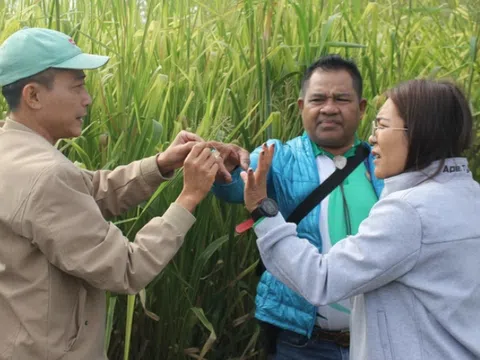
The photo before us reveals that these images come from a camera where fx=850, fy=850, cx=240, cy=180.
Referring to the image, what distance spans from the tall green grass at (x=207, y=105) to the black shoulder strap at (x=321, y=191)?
389mm

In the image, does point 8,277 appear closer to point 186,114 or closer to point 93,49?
point 186,114

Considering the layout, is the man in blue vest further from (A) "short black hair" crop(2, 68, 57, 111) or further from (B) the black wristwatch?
(A) "short black hair" crop(2, 68, 57, 111)

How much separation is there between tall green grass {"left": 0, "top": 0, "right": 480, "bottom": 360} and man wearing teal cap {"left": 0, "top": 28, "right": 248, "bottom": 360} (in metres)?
0.53

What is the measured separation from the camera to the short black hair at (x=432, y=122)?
6.86ft

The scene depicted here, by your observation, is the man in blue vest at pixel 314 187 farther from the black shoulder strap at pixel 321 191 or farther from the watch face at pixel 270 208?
the watch face at pixel 270 208

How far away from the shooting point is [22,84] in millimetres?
2182

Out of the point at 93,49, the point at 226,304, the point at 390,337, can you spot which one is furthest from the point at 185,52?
the point at 390,337

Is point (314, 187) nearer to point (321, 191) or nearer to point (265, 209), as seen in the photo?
point (321, 191)

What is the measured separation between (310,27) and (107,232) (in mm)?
1863

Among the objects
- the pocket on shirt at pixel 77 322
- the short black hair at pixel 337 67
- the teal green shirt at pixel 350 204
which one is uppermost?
the short black hair at pixel 337 67

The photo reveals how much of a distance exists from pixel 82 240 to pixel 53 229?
8 cm

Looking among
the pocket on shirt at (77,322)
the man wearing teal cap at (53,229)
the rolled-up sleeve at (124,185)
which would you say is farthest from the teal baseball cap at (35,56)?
the pocket on shirt at (77,322)

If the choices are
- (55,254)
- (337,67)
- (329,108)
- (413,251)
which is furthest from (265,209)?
(337,67)

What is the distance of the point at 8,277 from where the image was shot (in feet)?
6.90
